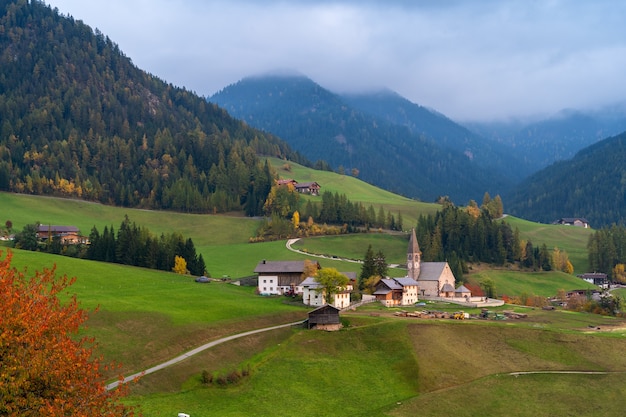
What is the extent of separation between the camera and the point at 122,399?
56188 millimetres

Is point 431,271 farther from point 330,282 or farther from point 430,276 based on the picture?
point 330,282

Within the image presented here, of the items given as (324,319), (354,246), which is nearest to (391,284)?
(324,319)

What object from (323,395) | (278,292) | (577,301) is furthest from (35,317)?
(577,301)

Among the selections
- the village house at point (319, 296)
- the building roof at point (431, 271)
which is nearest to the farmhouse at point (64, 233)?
the village house at point (319, 296)

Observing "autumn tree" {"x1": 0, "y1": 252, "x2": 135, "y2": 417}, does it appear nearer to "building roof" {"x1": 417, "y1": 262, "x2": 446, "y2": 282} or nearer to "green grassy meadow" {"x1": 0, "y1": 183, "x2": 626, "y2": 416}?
"green grassy meadow" {"x1": 0, "y1": 183, "x2": 626, "y2": 416}

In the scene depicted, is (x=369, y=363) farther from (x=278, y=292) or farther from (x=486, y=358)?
(x=278, y=292)

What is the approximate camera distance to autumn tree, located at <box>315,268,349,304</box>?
104250 millimetres

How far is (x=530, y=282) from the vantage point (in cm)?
16838

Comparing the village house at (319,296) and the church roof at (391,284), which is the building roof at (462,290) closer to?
the church roof at (391,284)

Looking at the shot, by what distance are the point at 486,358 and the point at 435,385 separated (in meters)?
12.4

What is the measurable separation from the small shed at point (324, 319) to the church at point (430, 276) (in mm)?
55573

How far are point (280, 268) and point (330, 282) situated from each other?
23.5 metres

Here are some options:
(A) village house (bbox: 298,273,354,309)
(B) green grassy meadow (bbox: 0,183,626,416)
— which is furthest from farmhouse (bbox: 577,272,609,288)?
(A) village house (bbox: 298,273,354,309)

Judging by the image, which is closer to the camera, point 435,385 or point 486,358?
point 435,385
